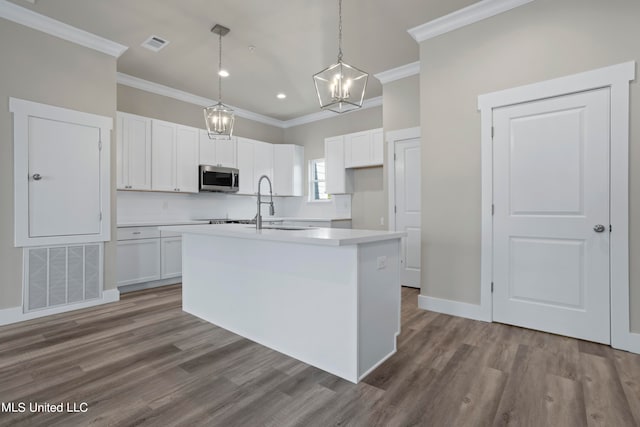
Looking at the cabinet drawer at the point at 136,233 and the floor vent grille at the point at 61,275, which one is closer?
the floor vent grille at the point at 61,275

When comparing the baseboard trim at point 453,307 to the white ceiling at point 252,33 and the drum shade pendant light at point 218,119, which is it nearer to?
the drum shade pendant light at point 218,119

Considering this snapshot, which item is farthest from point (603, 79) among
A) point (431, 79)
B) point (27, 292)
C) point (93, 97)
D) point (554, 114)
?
point (27, 292)

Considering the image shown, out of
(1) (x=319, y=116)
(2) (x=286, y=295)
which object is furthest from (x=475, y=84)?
(1) (x=319, y=116)

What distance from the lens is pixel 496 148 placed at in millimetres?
3016

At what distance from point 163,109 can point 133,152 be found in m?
0.98

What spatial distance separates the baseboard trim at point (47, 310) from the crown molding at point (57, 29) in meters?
2.74

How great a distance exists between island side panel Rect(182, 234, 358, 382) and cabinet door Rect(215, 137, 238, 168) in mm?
2620

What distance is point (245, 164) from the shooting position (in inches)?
235

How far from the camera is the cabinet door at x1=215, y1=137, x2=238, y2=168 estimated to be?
5.54 metres

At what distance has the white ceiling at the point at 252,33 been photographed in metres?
3.02

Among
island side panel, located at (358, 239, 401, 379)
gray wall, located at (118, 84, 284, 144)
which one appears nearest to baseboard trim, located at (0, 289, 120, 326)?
gray wall, located at (118, 84, 284, 144)

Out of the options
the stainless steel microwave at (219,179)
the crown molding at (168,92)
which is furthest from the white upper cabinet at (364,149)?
the crown molding at (168,92)

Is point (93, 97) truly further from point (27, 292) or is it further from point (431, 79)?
point (431, 79)

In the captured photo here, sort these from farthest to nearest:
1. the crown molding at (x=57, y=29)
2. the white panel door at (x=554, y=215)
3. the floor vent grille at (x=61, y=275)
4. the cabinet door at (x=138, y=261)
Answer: the cabinet door at (x=138, y=261)
the floor vent grille at (x=61, y=275)
the crown molding at (x=57, y=29)
the white panel door at (x=554, y=215)
